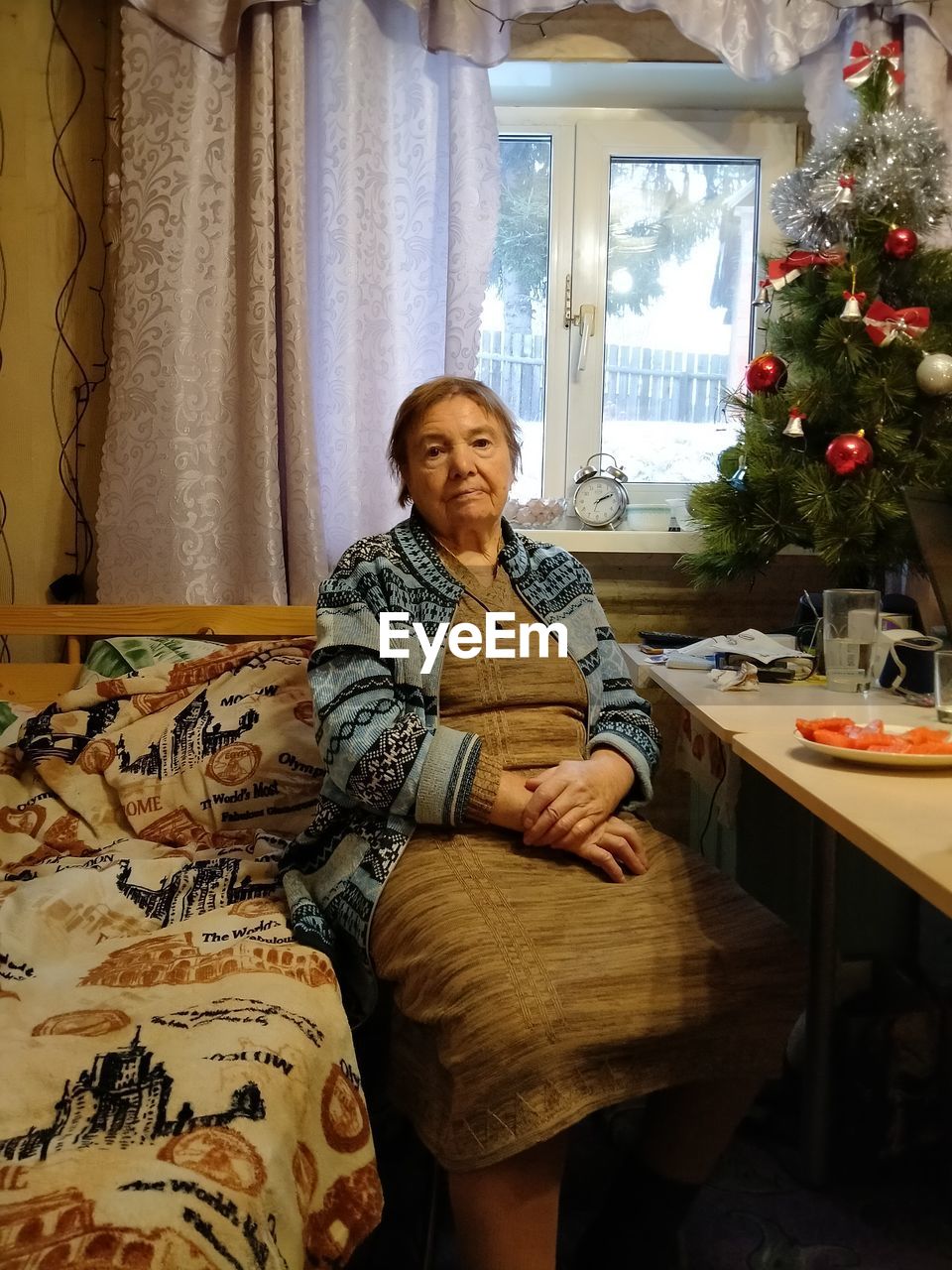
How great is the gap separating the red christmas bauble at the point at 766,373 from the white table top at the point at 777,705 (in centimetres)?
67

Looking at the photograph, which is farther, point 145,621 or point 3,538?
point 3,538

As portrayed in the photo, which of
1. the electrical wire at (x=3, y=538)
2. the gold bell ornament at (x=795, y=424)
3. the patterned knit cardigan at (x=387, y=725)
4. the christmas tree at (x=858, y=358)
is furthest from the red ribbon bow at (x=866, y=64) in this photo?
the electrical wire at (x=3, y=538)

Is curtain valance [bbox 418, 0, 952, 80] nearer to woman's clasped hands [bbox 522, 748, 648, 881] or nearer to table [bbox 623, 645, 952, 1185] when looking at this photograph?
table [bbox 623, 645, 952, 1185]

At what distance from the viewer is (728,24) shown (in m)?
2.26

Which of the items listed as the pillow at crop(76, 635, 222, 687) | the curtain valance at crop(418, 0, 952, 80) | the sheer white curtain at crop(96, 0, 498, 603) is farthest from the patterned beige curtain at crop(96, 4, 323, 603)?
the curtain valance at crop(418, 0, 952, 80)

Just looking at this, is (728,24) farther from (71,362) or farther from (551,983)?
(551,983)

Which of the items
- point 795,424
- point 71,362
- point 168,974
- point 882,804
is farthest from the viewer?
point 71,362

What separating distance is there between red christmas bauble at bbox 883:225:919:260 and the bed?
4.31ft

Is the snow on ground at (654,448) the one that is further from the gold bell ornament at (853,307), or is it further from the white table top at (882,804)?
the white table top at (882,804)

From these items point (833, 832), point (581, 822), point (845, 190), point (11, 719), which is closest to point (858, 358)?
point (845, 190)

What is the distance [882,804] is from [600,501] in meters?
1.59

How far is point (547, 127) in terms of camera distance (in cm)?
259

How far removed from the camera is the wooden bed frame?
86.2 inches

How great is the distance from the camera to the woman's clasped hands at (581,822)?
1391mm
